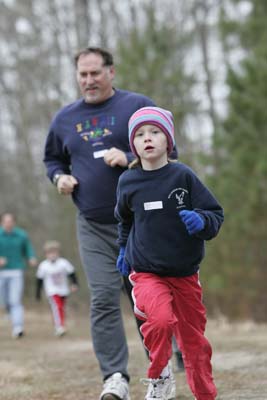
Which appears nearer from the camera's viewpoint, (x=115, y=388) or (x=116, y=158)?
(x=115, y=388)

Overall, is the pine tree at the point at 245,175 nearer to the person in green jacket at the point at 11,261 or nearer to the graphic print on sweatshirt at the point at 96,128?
the person in green jacket at the point at 11,261

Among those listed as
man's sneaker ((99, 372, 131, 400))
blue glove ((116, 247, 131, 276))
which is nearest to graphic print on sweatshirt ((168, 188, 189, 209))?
blue glove ((116, 247, 131, 276))

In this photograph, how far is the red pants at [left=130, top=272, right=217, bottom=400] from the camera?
14.8 feet

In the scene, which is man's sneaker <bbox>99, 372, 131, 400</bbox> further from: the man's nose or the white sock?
the man's nose

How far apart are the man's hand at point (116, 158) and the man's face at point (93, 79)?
0.51 m

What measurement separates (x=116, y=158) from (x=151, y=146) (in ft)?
2.71

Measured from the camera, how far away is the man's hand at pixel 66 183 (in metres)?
5.65

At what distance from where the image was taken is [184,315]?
4.65 meters

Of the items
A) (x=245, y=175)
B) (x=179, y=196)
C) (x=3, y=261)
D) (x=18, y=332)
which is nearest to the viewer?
(x=179, y=196)

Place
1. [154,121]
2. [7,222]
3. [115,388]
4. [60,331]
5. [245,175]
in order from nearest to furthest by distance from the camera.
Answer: [154,121]
[115,388]
[60,331]
[7,222]
[245,175]

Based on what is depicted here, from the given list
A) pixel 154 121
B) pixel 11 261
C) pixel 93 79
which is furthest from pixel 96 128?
pixel 11 261

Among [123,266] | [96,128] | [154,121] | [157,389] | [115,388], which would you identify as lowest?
[115,388]

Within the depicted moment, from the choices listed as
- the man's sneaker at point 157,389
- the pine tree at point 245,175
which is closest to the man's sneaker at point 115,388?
the man's sneaker at point 157,389

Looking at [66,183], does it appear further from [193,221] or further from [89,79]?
[193,221]
